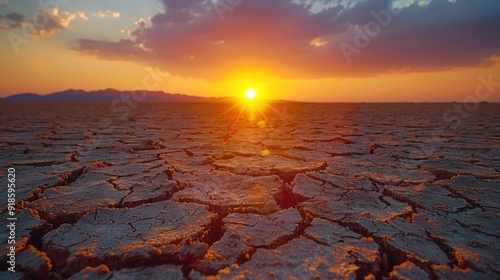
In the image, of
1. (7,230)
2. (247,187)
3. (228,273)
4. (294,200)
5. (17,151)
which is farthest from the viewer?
(17,151)

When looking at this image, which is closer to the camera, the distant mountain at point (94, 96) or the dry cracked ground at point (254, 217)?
the dry cracked ground at point (254, 217)

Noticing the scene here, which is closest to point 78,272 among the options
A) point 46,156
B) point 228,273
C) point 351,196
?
point 228,273

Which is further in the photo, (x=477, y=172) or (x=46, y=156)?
(x=46, y=156)

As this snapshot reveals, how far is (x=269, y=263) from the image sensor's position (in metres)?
0.92

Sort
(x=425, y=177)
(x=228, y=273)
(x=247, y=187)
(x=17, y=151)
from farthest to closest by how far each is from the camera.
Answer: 1. (x=17, y=151)
2. (x=425, y=177)
3. (x=247, y=187)
4. (x=228, y=273)

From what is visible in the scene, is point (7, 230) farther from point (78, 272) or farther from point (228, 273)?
point (228, 273)

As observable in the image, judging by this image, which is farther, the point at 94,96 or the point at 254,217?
the point at 94,96

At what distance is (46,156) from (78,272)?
2.00 metres

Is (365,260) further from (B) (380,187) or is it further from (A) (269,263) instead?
(B) (380,187)

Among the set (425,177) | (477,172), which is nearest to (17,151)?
(425,177)

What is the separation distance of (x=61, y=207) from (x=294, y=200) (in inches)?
46.5

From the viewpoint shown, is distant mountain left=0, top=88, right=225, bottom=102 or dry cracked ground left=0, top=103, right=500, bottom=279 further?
distant mountain left=0, top=88, right=225, bottom=102

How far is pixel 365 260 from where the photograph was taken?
0.93 meters

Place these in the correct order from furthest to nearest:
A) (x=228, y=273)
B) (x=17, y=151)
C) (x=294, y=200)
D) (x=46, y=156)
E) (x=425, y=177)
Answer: (x=17, y=151)
(x=46, y=156)
(x=425, y=177)
(x=294, y=200)
(x=228, y=273)
